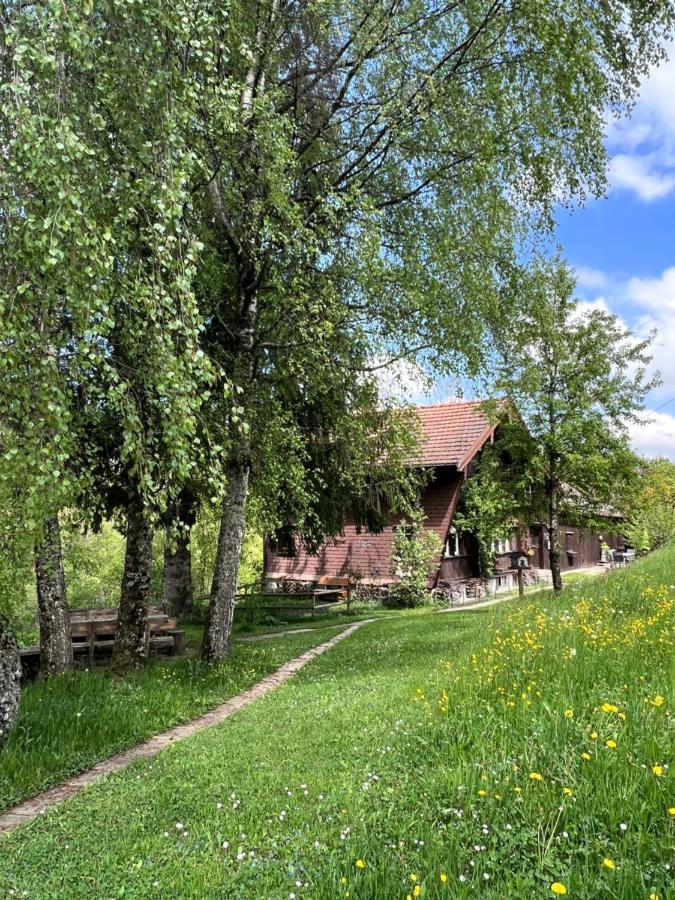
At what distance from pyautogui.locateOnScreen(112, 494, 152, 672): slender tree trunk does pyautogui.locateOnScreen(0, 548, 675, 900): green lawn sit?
307 cm

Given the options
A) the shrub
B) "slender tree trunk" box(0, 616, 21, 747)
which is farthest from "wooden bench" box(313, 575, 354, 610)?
"slender tree trunk" box(0, 616, 21, 747)

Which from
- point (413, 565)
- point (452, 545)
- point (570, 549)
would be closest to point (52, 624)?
point (413, 565)

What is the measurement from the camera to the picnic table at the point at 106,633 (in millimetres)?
11117

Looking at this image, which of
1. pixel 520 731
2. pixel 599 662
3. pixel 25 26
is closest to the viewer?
pixel 25 26

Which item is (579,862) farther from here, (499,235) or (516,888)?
(499,235)

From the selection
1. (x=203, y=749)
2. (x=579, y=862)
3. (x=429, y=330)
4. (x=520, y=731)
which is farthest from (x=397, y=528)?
(x=579, y=862)

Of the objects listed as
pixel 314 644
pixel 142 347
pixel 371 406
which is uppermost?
pixel 371 406

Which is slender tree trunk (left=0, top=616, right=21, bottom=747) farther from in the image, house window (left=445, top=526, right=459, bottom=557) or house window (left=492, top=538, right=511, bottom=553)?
house window (left=492, top=538, right=511, bottom=553)

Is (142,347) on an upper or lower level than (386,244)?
lower

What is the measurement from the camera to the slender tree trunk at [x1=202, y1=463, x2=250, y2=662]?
400 inches

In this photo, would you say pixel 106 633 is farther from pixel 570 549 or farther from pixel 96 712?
pixel 570 549

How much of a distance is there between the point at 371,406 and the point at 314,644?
Result: 217 inches

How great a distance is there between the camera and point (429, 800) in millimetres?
3484

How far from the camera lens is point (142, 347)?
4387 millimetres
